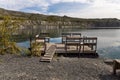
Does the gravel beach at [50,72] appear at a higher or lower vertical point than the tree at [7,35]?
lower

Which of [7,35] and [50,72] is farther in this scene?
[7,35]

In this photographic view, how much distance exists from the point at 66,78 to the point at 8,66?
11.8 ft

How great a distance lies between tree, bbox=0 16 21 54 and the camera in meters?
15.5

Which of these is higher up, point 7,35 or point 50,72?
point 7,35

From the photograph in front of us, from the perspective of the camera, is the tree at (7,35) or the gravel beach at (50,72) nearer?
the gravel beach at (50,72)

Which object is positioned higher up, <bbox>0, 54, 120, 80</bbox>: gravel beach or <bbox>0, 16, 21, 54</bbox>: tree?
<bbox>0, 16, 21, 54</bbox>: tree

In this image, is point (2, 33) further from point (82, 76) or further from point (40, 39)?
point (82, 76)

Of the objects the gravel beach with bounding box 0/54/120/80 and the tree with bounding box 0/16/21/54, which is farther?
the tree with bounding box 0/16/21/54

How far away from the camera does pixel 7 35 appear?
15.6m

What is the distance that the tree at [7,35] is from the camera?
1549 centimetres

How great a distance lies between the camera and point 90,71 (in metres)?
10.9

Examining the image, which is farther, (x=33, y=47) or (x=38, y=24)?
(x=38, y=24)

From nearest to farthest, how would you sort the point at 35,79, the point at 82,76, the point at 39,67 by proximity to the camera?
the point at 35,79, the point at 82,76, the point at 39,67

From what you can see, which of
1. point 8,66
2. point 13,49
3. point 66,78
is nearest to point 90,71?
point 66,78
